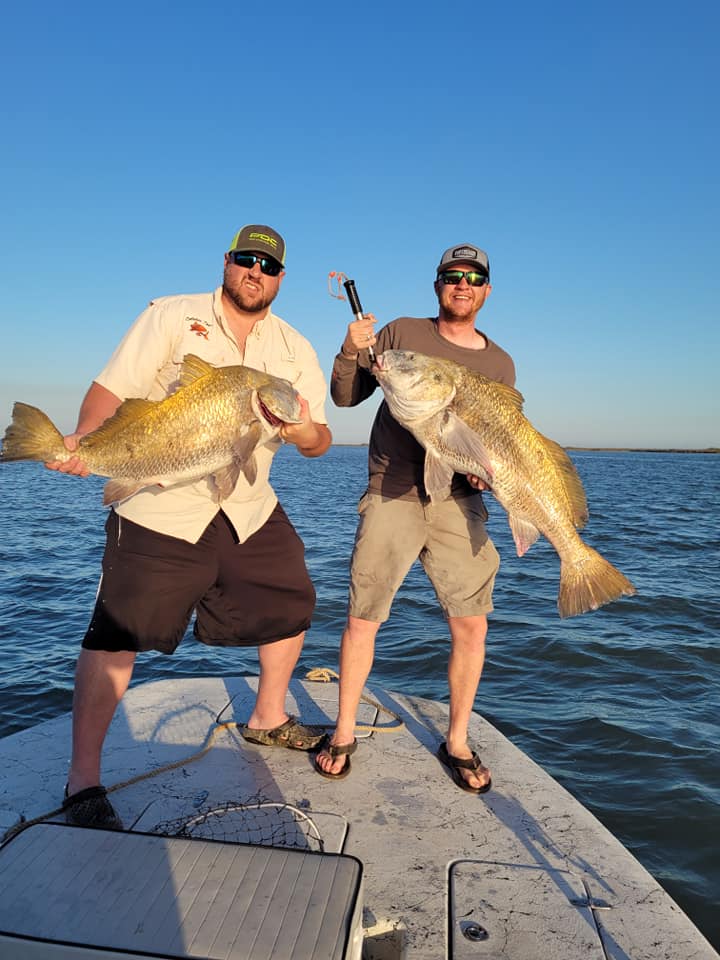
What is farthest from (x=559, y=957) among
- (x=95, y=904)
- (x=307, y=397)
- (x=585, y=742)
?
(x=585, y=742)

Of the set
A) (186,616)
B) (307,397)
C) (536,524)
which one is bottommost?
(186,616)

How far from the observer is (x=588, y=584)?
4023 millimetres

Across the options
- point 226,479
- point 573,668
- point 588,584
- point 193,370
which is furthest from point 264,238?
point 573,668

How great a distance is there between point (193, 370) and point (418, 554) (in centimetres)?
176

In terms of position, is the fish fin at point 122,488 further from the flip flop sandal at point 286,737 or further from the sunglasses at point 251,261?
the flip flop sandal at point 286,737

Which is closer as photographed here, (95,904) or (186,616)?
(95,904)

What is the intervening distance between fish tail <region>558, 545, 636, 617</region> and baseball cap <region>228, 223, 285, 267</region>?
2.43 m

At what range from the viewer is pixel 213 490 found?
12.8ft

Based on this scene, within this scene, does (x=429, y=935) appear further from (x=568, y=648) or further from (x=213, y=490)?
(x=568, y=648)

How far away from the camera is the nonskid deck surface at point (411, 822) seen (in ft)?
9.41

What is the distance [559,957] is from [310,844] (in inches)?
46.9

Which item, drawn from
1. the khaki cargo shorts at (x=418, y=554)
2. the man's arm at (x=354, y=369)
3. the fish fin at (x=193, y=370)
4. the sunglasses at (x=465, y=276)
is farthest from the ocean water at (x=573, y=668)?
→ the fish fin at (x=193, y=370)

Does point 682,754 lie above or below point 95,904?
below

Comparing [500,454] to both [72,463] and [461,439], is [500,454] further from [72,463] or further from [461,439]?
[72,463]
